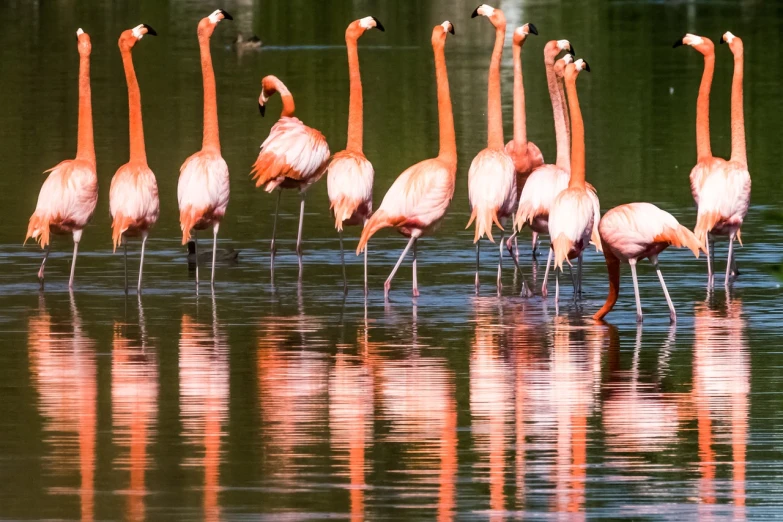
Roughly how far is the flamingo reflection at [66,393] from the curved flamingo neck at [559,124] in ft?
13.9

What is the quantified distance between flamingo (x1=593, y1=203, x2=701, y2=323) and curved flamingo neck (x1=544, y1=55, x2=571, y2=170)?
1988mm

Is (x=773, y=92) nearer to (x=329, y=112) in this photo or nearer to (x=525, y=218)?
(x=329, y=112)

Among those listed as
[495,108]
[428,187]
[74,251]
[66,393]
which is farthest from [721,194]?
[66,393]

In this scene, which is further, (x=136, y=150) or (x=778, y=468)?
(x=136, y=150)

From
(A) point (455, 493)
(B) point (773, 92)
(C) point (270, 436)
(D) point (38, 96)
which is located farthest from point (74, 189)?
(B) point (773, 92)

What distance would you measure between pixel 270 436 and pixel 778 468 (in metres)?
2.59

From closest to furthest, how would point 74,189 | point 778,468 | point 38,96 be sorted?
1. point 778,468
2. point 74,189
3. point 38,96

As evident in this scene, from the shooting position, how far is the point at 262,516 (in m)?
7.34

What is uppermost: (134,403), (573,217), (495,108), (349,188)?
(495,108)

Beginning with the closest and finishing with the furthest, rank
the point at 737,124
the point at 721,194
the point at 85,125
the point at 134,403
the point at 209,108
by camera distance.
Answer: the point at 134,403 < the point at 721,194 < the point at 85,125 < the point at 737,124 < the point at 209,108

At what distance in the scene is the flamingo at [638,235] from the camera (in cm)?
1205

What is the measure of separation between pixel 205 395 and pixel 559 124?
5.84 meters

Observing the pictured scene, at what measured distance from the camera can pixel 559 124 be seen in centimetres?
1472

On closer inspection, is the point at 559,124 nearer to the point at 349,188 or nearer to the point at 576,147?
the point at 576,147
